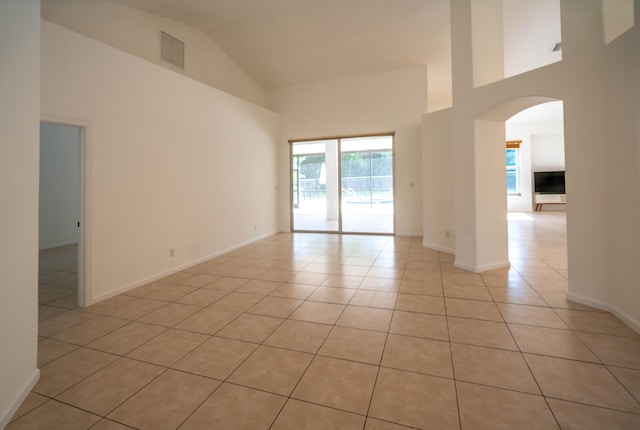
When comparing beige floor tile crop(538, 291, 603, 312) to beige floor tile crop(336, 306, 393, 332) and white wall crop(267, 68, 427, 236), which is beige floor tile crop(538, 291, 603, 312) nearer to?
beige floor tile crop(336, 306, 393, 332)

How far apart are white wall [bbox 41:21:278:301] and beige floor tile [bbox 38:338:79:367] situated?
904 millimetres

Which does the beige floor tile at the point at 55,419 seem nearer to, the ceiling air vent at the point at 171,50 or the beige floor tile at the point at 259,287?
the beige floor tile at the point at 259,287

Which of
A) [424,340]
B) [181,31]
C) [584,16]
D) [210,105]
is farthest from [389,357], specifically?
[181,31]

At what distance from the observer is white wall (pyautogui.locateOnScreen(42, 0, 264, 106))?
357cm

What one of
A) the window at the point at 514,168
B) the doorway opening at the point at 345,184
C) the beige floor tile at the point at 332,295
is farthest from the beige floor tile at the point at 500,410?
the window at the point at 514,168

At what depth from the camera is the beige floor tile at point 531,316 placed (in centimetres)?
258

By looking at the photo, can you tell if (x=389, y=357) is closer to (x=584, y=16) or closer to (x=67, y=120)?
(x=584, y=16)

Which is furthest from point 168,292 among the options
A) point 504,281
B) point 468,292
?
point 504,281

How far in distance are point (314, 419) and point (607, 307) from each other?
9.75 feet

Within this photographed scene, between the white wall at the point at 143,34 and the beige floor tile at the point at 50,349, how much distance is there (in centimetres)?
351

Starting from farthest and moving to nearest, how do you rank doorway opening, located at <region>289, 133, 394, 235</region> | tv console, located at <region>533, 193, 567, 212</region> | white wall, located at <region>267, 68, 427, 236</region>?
tv console, located at <region>533, 193, 567, 212</region> < doorway opening, located at <region>289, 133, 394, 235</region> < white wall, located at <region>267, 68, 427, 236</region>

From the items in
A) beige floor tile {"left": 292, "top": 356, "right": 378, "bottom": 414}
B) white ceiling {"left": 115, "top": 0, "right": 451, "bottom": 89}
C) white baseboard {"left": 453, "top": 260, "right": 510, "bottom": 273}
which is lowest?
beige floor tile {"left": 292, "top": 356, "right": 378, "bottom": 414}

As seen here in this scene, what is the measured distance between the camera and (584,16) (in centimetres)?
276

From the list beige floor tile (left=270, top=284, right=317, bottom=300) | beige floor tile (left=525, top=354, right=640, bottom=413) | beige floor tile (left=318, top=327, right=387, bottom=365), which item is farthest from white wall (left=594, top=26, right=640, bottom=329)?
beige floor tile (left=270, top=284, right=317, bottom=300)
